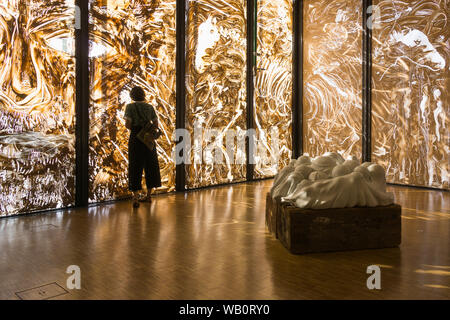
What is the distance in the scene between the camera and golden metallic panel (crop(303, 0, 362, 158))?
21.5ft

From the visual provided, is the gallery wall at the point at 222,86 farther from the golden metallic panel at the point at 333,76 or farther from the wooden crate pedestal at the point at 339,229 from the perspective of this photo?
the wooden crate pedestal at the point at 339,229

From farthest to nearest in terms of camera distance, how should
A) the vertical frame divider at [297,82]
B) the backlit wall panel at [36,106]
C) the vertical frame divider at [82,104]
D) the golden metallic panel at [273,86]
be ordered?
the vertical frame divider at [297,82] → the golden metallic panel at [273,86] → the vertical frame divider at [82,104] → the backlit wall panel at [36,106]

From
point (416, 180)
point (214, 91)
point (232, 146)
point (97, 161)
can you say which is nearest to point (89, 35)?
point (97, 161)

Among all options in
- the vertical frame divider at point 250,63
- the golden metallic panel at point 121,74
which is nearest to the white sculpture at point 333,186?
the golden metallic panel at point 121,74

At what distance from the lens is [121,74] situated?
15.4 ft

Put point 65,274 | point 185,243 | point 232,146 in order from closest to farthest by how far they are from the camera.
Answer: point 65,274
point 185,243
point 232,146

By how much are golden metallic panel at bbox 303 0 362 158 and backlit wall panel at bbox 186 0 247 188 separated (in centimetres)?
157

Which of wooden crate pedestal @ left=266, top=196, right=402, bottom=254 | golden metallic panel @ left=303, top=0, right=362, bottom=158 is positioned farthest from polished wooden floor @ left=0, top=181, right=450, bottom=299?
golden metallic panel @ left=303, top=0, right=362, bottom=158

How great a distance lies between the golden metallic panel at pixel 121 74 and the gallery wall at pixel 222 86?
1 cm

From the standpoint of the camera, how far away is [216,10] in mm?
5855

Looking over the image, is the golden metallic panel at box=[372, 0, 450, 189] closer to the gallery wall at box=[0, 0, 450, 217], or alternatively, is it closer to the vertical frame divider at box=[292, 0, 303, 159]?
the gallery wall at box=[0, 0, 450, 217]

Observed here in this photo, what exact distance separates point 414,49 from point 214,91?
3.02 meters

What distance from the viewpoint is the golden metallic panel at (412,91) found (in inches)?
212
